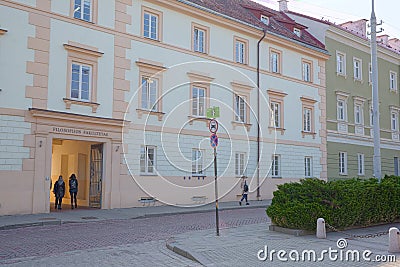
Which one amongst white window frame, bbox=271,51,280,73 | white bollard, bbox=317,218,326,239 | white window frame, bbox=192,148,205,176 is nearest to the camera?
white bollard, bbox=317,218,326,239

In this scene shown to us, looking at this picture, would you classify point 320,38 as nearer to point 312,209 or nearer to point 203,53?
point 203,53

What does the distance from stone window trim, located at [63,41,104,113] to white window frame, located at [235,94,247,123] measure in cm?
929

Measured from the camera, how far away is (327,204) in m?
13.2

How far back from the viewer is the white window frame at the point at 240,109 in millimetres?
27094

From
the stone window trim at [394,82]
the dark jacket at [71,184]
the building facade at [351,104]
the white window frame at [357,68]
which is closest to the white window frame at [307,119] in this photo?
the building facade at [351,104]

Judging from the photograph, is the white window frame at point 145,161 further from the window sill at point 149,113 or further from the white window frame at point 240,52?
the white window frame at point 240,52

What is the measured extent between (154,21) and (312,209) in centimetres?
1420

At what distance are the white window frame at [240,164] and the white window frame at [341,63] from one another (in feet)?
40.2

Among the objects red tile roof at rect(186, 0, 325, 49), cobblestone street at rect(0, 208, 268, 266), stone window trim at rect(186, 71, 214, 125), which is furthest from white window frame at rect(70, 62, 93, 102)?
red tile roof at rect(186, 0, 325, 49)

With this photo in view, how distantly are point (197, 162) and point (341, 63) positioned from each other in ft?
54.4

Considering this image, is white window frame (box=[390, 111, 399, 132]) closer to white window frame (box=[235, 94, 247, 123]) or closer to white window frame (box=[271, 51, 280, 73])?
white window frame (box=[271, 51, 280, 73])

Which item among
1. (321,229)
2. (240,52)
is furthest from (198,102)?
(321,229)

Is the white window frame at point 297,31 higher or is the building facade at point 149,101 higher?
the white window frame at point 297,31

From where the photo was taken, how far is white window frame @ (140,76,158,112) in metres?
22.5
